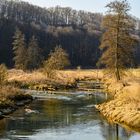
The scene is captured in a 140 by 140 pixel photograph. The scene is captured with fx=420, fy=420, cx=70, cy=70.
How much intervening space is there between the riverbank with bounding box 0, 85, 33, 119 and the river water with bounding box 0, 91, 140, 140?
77 centimetres

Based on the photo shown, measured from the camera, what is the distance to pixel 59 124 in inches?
1320

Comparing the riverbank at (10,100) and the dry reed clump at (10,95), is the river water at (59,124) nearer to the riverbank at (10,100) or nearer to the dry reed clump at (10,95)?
the riverbank at (10,100)

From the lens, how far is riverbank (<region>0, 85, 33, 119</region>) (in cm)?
3811

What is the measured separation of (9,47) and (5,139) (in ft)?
401

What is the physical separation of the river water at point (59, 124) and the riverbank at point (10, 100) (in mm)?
773

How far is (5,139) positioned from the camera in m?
27.1

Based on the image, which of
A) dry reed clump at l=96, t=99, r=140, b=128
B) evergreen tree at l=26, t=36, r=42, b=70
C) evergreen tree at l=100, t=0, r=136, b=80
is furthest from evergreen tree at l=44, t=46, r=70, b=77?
dry reed clump at l=96, t=99, r=140, b=128

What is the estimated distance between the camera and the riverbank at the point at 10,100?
3811 cm

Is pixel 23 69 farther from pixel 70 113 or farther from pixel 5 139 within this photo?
pixel 5 139

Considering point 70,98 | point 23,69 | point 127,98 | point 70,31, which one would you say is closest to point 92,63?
point 70,31

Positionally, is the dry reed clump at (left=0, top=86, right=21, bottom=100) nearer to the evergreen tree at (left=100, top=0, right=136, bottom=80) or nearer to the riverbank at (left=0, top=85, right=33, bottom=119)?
the riverbank at (left=0, top=85, right=33, bottom=119)

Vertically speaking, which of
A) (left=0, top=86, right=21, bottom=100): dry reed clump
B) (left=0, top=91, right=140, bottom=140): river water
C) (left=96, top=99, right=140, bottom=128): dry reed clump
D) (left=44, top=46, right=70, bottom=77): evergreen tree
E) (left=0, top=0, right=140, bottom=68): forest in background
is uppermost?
(left=0, top=0, right=140, bottom=68): forest in background

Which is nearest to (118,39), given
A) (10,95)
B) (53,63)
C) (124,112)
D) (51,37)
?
(53,63)

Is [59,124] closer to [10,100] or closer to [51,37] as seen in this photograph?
[10,100]
